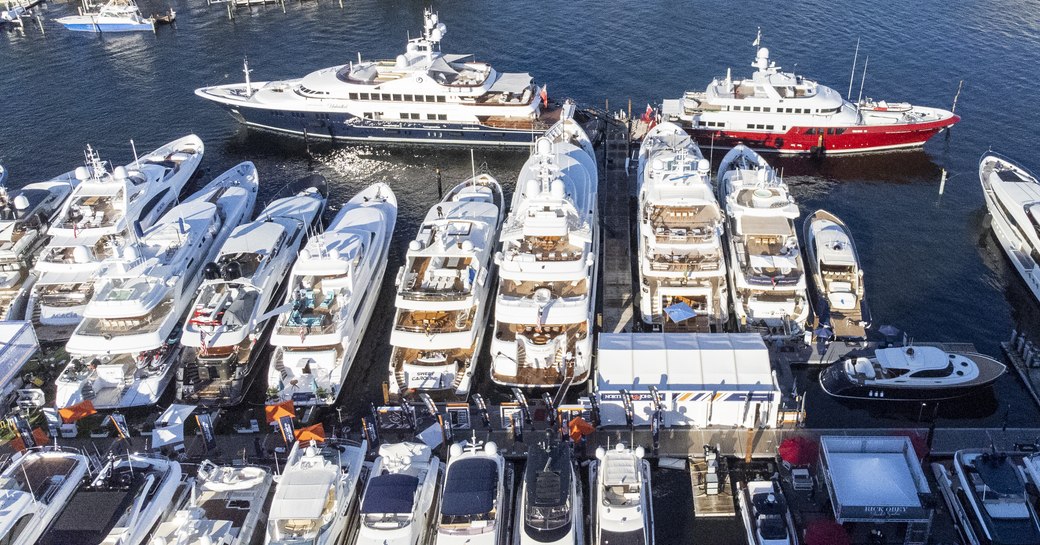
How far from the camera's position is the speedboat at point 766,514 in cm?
2628

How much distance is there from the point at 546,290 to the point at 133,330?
1879 cm

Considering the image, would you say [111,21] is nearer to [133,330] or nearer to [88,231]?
[88,231]

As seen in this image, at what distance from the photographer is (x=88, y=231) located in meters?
42.4

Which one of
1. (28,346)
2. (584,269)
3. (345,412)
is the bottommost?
(345,412)

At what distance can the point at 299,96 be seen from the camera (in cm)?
6075

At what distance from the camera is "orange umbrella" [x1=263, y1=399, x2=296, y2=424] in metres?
31.8

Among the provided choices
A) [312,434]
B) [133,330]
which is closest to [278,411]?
[312,434]

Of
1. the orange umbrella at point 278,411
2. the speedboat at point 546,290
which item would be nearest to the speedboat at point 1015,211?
the speedboat at point 546,290

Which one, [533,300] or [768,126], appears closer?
[533,300]

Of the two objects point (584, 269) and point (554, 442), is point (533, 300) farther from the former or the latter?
point (554, 442)

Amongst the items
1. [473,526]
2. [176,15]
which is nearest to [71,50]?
[176,15]

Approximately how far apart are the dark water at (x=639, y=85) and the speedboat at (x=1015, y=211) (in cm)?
107

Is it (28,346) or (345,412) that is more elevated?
(28,346)

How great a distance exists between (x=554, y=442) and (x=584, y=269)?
10.5 meters
